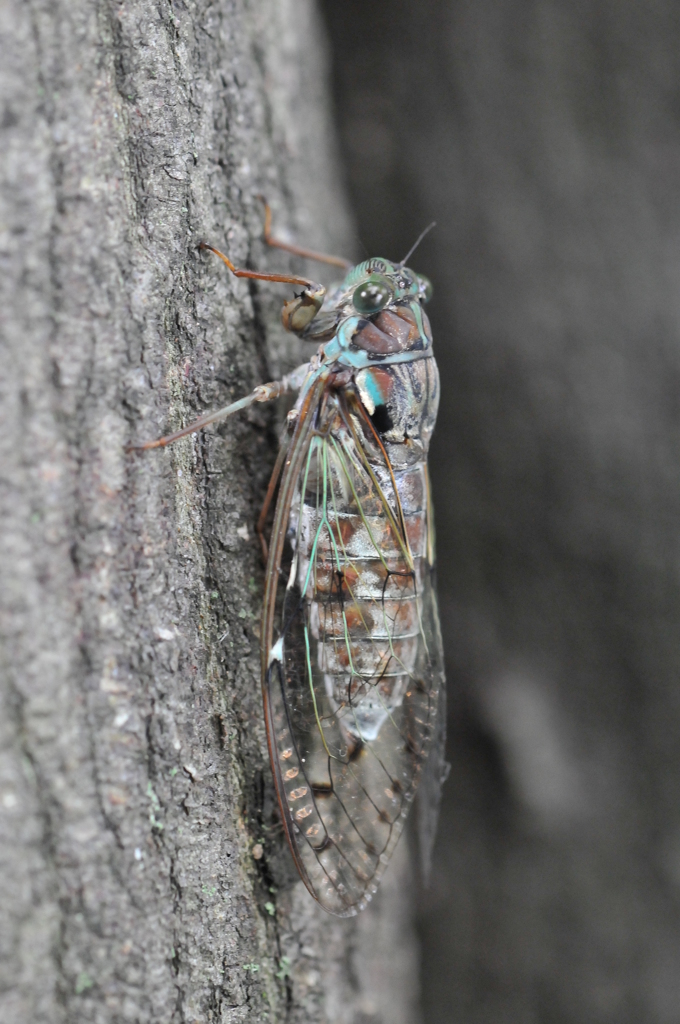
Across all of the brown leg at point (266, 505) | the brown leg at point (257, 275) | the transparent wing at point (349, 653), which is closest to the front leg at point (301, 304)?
the brown leg at point (257, 275)

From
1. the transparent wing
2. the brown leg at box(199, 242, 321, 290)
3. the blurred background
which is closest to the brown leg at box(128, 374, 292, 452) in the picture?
the transparent wing

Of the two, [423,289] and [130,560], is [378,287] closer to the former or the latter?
[423,289]

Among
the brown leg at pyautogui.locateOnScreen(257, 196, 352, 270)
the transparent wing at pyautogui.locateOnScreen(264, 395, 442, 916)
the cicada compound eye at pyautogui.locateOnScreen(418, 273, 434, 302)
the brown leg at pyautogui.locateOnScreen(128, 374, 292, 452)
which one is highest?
the brown leg at pyautogui.locateOnScreen(257, 196, 352, 270)

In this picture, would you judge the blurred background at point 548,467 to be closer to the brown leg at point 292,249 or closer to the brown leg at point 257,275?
the brown leg at point 292,249

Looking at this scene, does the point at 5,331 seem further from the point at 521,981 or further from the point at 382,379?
the point at 521,981

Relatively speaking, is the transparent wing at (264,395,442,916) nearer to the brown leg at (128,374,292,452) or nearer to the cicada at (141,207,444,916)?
the cicada at (141,207,444,916)
